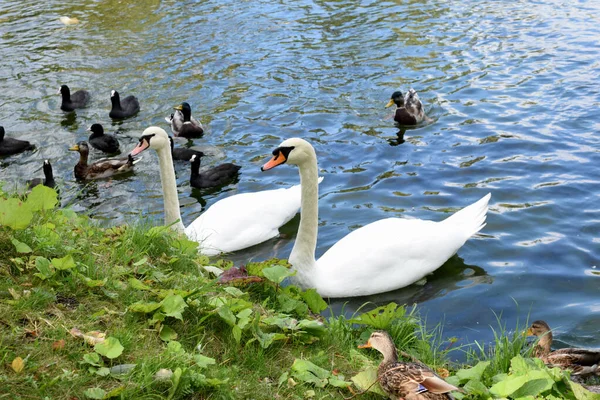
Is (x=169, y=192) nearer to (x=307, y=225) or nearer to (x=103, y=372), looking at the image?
(x=307, y=225)

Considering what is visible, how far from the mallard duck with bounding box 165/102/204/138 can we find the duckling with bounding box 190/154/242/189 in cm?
152

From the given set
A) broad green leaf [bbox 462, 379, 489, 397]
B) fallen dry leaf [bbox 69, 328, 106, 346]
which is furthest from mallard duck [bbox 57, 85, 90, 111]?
broad green leaf [bbox 462, 379, 489, 397]

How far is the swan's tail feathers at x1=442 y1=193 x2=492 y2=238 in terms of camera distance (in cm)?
748

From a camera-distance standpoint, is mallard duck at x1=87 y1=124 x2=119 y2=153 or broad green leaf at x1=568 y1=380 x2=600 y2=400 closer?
broad green leaf at x1=568 y1=380 x2=600 y2=400

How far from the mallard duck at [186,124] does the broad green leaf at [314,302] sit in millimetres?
6605

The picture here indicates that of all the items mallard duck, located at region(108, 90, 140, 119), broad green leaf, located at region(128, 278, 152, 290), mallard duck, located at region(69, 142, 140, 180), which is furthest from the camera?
mallard duck, located at region(108, 90, 140, 119)

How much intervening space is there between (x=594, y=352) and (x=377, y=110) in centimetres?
782

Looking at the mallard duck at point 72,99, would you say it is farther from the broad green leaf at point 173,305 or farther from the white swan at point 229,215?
the broad green leaf at point 173,305

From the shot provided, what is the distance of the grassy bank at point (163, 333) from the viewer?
3.70m

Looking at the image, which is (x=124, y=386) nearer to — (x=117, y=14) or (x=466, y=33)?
(x=466, y=33)

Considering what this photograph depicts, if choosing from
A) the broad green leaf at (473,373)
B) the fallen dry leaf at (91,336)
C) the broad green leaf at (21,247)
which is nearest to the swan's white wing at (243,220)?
the broad green leaf at (21,247)

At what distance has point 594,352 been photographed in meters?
4.89

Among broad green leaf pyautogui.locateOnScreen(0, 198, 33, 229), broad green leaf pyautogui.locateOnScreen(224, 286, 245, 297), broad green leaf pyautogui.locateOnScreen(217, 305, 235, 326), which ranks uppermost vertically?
broad green leaf pyautogui.locateOnScreen(0, 198, 33, 229)

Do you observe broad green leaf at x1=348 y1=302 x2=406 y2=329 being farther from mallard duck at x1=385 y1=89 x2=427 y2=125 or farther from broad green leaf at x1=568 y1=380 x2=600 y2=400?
mallard duck at x1=385 y1=89 x2=427 y2=125
